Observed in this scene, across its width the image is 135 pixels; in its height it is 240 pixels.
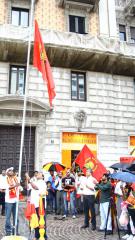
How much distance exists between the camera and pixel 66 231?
29.5 ft

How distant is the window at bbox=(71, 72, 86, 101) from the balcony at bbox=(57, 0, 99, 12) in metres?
4.70

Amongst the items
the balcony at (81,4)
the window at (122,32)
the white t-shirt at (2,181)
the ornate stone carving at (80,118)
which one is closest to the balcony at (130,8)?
the window at (122,32)

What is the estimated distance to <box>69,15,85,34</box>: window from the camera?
1925cm

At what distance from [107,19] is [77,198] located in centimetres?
1300

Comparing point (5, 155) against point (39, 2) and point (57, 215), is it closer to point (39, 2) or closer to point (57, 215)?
point (57, 215)

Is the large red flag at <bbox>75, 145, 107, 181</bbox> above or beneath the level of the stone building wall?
beneath

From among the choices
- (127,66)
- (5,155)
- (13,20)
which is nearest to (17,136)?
(5,155)

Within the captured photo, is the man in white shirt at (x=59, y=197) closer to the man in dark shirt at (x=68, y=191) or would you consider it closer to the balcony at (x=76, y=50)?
the man in dark shirt at (x=68, y=191)

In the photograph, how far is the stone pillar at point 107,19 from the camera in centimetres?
1948

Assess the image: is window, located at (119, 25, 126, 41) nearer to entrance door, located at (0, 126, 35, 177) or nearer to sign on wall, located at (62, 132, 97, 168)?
sign on wall, located at (62, 132, 97, 168)

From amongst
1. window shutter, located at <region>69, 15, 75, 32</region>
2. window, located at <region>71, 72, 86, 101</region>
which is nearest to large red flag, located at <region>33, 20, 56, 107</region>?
window, located at <region>71, 72, 86, 101</region>

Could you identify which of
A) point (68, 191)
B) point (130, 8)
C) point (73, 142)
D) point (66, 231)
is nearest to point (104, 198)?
point (66, 231)

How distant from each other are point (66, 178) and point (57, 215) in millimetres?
1554

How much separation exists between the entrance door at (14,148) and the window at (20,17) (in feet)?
22.4
